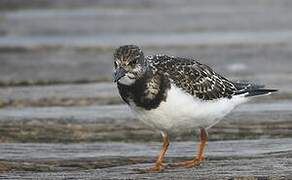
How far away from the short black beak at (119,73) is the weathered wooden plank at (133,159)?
39 cm

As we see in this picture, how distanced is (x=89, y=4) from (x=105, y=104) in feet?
22.4

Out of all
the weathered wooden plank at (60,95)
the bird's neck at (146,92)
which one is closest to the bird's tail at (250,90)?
the bird's neck at (146,92)

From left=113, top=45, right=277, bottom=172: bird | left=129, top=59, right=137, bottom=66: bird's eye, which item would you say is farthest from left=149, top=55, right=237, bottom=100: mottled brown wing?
left=129, top=59, right=137, bottom=66: bird's eye

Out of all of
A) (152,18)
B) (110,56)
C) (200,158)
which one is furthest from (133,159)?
(152,18)

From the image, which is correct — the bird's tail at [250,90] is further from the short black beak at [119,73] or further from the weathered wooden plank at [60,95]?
the weathered wooden plank at [60,95]

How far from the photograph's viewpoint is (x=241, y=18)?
1024 centimetres

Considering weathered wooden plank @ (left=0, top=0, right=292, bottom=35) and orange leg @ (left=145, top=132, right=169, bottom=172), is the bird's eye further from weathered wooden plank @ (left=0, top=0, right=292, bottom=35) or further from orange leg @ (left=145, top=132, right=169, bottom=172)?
weathered wooden plank @ (left=0, top=0, right=292, bottom=35)

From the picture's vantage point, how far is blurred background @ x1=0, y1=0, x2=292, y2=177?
201 inches

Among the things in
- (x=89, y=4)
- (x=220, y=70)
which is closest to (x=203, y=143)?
(x=220, y=70)

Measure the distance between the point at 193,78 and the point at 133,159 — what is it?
0.47m

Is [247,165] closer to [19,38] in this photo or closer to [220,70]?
[220,70]

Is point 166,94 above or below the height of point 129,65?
below

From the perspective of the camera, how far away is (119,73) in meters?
4.11

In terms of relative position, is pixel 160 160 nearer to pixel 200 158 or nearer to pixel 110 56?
pixel 200 158
